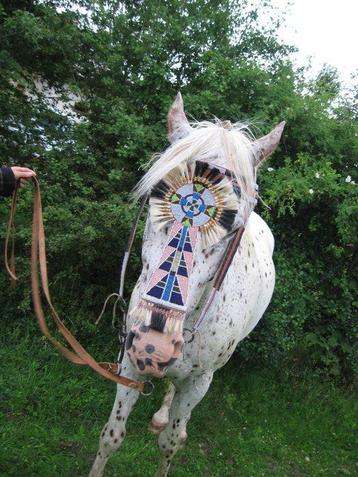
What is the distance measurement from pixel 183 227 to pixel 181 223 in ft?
0.07

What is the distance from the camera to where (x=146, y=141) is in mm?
4977

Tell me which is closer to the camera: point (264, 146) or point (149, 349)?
point (149, 349)

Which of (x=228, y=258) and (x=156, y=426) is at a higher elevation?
(x=228, y=258)

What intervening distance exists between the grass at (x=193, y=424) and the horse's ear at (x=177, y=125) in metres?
2.31

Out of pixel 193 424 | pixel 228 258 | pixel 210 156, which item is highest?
pixel 210 156

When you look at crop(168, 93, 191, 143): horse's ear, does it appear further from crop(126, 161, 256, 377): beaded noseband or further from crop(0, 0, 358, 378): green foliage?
crop(0, 0, 358, 378): green foliage

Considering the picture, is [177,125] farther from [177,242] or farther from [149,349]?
[149,349]

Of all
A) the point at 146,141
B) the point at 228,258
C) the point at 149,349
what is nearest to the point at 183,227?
the point at 228,258

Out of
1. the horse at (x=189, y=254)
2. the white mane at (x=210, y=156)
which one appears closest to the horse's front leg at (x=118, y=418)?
the horse at (x=189, y=254)

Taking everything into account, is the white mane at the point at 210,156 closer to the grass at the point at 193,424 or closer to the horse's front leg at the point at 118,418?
the horse's front leg at the point at 118,418

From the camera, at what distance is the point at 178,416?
9.71ft

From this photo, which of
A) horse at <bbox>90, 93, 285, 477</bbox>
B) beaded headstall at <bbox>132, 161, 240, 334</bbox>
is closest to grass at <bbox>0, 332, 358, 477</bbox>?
horse at <bbox>90, 93, 285, 477</bbox>

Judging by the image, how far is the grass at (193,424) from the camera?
3303mm

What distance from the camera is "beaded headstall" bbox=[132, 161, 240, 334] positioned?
2.00 metres
